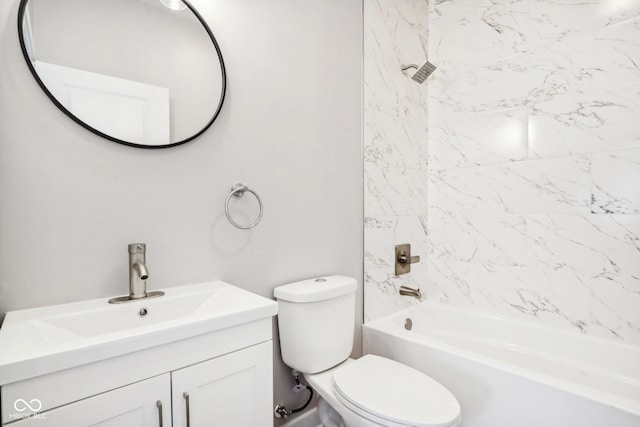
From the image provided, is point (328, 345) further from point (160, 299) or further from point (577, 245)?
point (577, 245)

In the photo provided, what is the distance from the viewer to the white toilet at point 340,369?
1128mm

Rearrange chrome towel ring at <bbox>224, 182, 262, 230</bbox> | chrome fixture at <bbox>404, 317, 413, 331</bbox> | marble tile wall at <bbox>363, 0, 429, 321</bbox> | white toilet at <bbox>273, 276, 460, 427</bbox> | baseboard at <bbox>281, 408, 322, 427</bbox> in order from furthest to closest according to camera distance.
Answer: chrome fixture at <bbox>404, 317, 413, 331</bbox> → marble tile wall at <bbox>363, 0, 429, 321</bbox> → baseboard at <bbox>281, 408, 322, 427</bbox> → chrome towel ring at <bbox>224, 182, 262, 230</bbox> → white toilet at <bbox>273, 276, 460, 427</bbox>

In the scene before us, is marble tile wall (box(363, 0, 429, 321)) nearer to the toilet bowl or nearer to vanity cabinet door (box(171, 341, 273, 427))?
the toilet bowl

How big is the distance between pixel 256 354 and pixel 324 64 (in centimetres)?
144

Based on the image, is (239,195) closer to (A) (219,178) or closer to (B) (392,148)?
(A) (219,178)

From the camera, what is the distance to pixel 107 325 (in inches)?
38.4

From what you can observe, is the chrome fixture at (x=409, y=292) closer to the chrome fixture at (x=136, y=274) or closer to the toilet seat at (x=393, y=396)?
the toilet seat at (x=393, y=396)

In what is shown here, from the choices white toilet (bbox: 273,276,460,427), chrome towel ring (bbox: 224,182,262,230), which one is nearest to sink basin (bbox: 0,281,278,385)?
chrome towel ring (bbox: 224,182,262,230)

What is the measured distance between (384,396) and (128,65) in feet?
4.89

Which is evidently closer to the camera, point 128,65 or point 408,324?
point 128,65

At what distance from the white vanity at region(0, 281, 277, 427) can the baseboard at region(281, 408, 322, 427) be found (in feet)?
2.02

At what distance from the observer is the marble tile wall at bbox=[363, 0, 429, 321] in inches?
75.8

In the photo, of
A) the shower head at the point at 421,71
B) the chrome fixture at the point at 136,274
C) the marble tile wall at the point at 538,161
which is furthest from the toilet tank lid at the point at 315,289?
the shower head at the point at 421,71

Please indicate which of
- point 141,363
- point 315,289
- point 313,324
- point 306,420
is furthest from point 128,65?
point 306,420
